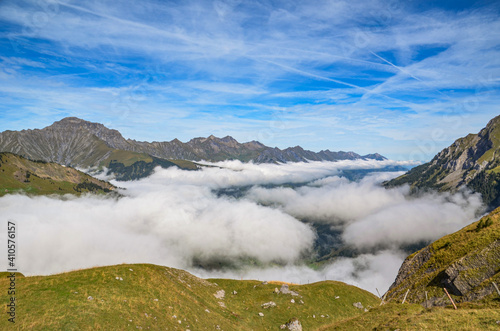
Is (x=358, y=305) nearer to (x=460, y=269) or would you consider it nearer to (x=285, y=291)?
(x=285, y=291)

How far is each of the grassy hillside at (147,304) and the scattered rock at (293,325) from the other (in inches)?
125

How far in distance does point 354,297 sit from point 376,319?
186ft

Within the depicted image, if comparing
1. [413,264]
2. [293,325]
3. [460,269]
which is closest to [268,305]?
[293,325]

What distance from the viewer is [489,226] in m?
46.0

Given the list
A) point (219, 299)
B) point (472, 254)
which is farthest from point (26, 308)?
point (472, 254)

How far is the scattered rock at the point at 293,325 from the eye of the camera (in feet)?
192

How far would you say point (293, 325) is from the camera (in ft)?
194

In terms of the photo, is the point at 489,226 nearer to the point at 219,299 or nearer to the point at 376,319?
the point at 376,319

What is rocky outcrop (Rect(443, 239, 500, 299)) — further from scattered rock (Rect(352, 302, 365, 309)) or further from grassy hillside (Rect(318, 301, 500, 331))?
scattered rock (Rect(352, 302, 365, 309))

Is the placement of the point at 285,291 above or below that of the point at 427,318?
below

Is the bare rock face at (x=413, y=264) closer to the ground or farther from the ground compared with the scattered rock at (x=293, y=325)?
farther from the ground

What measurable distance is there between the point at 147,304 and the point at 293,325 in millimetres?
36844

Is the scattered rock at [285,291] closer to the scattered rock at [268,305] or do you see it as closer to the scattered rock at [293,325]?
the scattered rock at [268,305]

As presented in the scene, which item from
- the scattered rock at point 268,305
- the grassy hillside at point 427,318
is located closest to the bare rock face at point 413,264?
the grassy hillside at point 427,318
